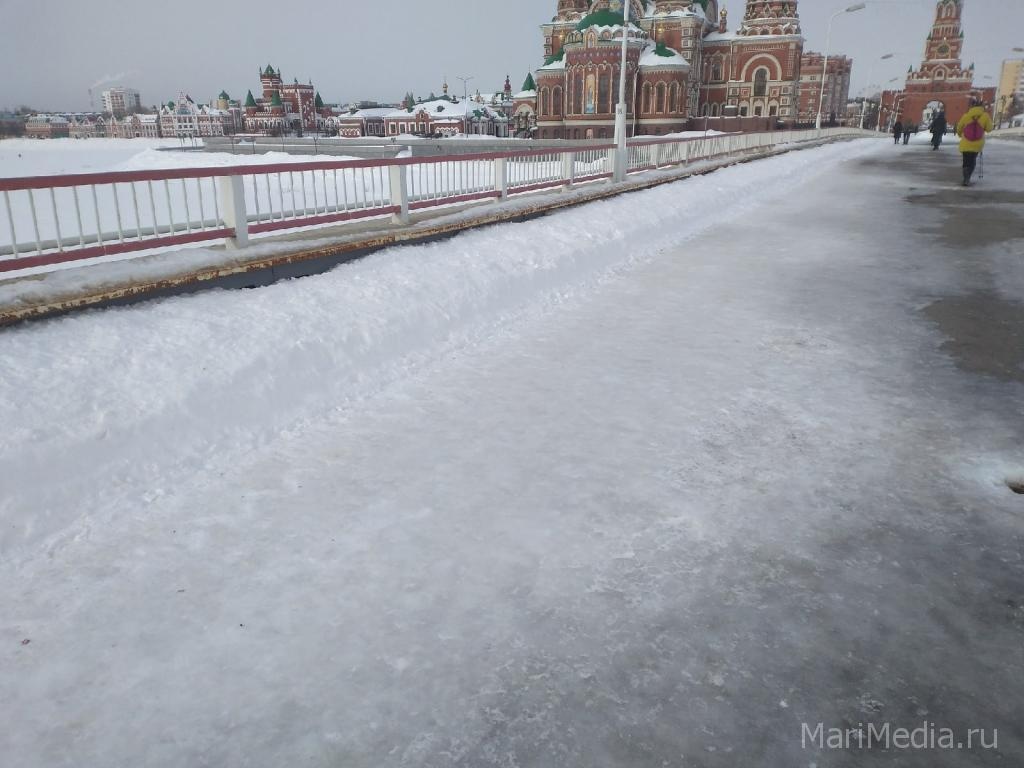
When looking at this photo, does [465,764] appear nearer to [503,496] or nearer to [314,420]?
[503,496]

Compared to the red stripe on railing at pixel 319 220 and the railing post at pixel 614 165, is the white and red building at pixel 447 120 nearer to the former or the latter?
the railing post at pixel 614 165

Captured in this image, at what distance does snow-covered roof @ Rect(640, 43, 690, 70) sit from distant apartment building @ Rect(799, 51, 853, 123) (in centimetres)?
4288

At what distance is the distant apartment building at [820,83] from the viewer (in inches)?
5037

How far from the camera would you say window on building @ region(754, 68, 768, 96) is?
253 feet

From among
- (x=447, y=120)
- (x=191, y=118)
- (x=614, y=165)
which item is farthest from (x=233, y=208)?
(x=191, y=118)

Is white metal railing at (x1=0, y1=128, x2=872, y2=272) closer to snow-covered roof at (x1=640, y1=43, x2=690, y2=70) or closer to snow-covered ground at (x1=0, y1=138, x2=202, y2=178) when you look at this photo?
snow-covered ground at (x1=0, y1=138, x2=202, y2=178)

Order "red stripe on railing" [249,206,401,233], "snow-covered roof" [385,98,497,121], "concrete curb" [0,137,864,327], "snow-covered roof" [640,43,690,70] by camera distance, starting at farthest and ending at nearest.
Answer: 1. "snow-covered roof" [385,98,497,121]
2. "snow-covered roof" [640,43,690,70]
3. "red stripe on railing" [249,206,401,233]
4. "concrete curb" [0,137,864,327]

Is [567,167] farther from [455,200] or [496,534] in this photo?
[496,534]

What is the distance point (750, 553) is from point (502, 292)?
5457 millimetres

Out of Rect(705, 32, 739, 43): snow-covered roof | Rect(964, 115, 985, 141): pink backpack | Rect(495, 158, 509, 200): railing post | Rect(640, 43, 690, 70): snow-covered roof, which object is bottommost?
Rect(495, 158, 509, 200): railing post

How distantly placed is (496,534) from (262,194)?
2239 cm

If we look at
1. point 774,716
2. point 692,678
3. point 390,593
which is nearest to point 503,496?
point 390,593

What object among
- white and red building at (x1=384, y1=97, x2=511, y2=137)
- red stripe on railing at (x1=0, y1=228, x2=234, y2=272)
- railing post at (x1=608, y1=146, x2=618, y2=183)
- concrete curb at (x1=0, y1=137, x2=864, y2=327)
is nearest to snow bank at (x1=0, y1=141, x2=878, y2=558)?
concrete curb at (x1=0, y1=137, x2=864, y2=327)

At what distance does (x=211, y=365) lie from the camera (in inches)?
212
